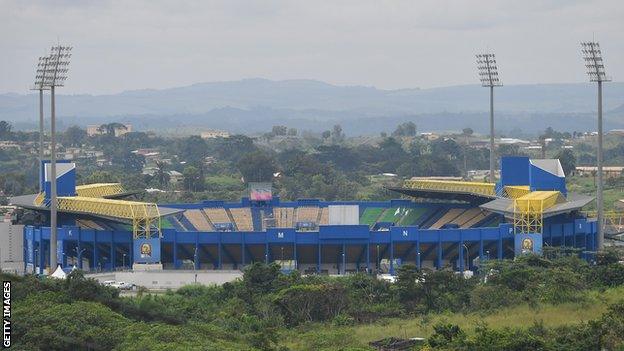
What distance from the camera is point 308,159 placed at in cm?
13212

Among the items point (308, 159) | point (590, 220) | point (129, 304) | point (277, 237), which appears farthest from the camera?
point (308, 159)

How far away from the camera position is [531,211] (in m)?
70.4

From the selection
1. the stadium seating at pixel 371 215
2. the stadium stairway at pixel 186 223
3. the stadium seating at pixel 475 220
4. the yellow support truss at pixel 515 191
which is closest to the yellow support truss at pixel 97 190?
the stadium stairway at pixel 186 223

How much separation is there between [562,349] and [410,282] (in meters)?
17.3

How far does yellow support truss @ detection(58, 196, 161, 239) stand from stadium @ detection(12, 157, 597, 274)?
0.05 metres

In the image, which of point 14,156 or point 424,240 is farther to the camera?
point 14,156

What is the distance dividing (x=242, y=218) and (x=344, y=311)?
2964 cm

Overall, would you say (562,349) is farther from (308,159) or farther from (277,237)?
(308,159)

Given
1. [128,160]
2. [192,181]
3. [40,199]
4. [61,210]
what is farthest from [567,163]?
[61,210]

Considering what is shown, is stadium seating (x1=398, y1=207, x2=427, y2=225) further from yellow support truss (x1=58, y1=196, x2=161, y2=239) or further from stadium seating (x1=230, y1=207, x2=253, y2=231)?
yellow support truss (x1=58, y1=196, x2=161, y2=239)

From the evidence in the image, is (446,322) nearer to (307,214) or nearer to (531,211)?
(531,211)

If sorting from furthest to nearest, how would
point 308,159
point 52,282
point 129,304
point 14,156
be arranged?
point 14,156, point 308,159, point 52,282, point 129,304

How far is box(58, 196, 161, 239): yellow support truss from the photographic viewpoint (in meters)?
70.0

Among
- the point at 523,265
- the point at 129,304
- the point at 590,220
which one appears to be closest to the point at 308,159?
the point at 590,220
